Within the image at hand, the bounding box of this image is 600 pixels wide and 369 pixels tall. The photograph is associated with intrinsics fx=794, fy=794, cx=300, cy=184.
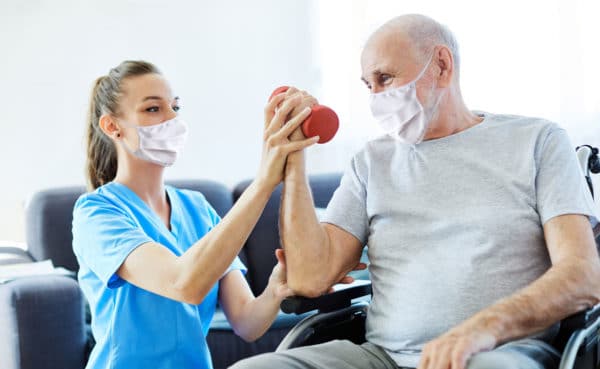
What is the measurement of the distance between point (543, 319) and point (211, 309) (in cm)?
73

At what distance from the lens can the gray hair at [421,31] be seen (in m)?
1.65

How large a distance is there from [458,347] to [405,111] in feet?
1.90

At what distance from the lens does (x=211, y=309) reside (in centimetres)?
175

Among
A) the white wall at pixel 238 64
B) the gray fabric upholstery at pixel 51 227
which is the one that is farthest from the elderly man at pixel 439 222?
the white wall at pixel 238 64

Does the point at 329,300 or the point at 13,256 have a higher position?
the point at 329,300

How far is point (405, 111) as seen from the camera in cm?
165

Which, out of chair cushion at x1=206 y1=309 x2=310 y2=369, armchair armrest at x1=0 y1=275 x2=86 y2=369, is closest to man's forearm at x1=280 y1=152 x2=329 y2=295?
armchair armrest at x1=0 y1=275 x2=86 y2=369

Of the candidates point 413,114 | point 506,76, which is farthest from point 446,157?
point 506,76

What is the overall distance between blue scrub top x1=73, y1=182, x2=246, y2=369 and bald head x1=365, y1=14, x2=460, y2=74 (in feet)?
2.02

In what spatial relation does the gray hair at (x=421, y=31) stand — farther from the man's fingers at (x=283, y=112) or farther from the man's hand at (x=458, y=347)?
the man's hand at (x=458, y=347)

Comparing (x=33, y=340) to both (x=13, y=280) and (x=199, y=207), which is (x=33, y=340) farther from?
(x=199, y=207)

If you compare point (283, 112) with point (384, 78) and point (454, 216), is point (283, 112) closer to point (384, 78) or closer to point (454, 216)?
point (384, 78)

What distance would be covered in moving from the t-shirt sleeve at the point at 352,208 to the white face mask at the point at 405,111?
13cm

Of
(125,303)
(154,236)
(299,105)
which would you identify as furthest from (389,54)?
(125,303)
